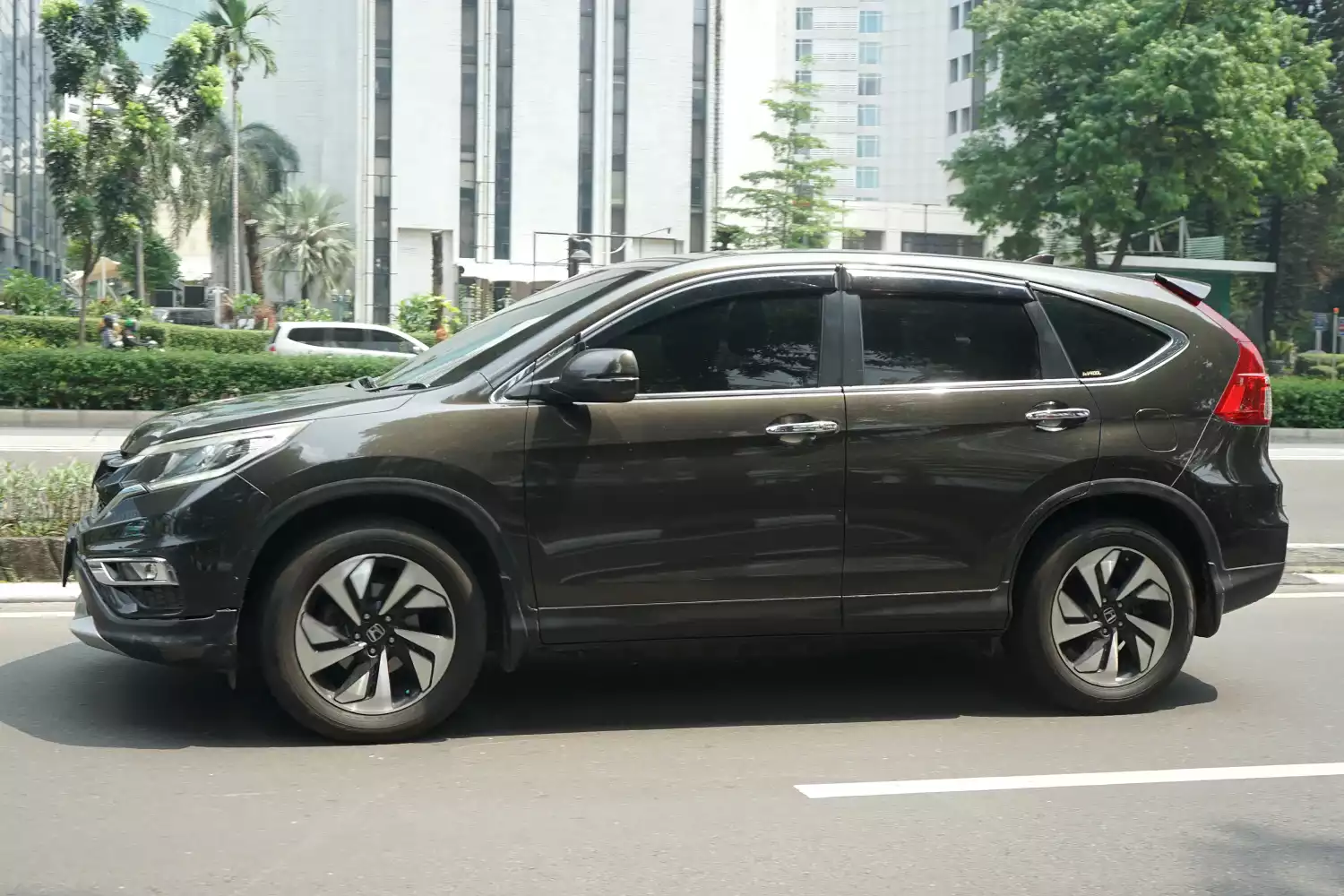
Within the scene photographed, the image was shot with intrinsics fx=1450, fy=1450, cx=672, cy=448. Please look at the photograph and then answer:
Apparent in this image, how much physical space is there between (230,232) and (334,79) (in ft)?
31.3

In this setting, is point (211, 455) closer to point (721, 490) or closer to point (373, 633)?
point (373, 633)

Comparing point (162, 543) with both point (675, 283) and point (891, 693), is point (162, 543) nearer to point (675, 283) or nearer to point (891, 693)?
point (675, 283)

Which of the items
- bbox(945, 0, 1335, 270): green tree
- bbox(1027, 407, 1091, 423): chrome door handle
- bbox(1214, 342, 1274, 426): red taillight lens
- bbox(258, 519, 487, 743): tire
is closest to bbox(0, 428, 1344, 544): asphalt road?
bbox(1214, 342, 1274, 426): red taillight lens

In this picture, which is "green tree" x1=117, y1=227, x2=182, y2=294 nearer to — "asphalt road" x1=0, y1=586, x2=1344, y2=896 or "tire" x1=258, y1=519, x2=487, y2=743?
"asphalt road" x1=0, y1=586, x2=1344, y2=896

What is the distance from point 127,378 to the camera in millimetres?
20297

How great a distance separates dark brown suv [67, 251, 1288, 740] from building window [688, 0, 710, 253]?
54.1 m

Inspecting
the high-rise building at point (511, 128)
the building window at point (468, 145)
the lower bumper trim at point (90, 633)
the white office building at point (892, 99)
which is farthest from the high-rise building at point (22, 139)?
the lower bumper trim at point (90, 633)

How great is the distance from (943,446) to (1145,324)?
1112 mm

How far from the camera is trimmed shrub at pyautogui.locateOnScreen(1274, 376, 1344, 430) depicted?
23562mm

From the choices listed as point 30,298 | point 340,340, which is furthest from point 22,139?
point 340,340

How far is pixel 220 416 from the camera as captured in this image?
17.0 ft

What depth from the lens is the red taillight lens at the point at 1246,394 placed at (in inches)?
226

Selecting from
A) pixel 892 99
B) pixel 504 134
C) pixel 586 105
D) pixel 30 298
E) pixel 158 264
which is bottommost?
pixel 30 298

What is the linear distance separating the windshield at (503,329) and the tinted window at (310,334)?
74.1 feet
